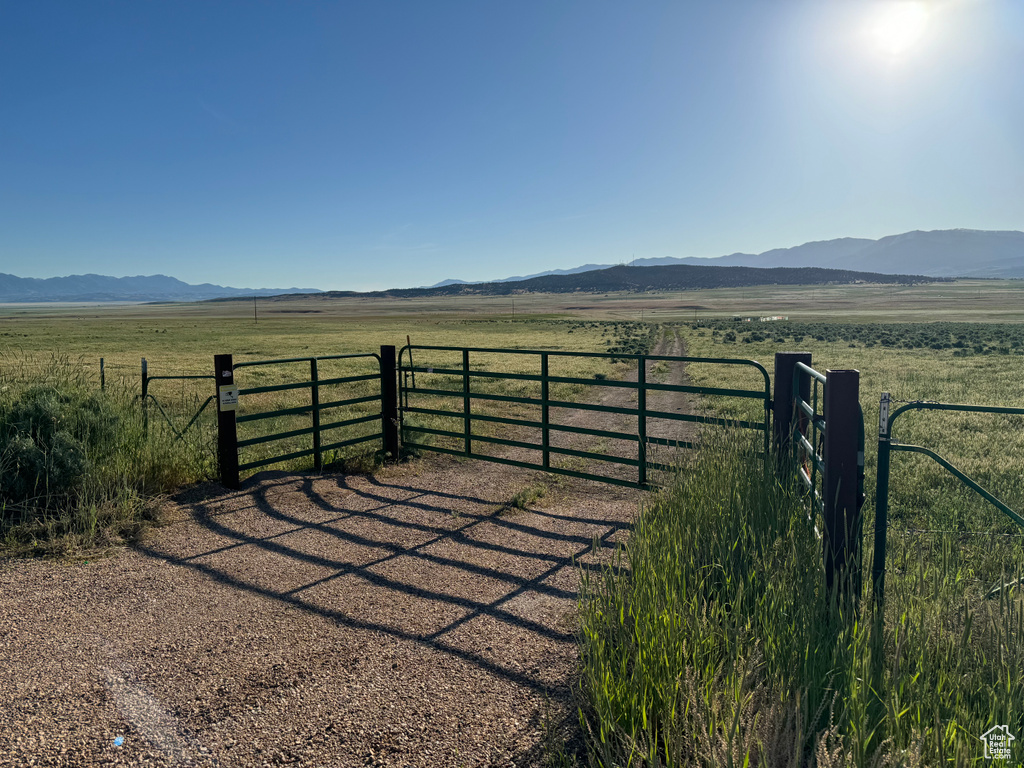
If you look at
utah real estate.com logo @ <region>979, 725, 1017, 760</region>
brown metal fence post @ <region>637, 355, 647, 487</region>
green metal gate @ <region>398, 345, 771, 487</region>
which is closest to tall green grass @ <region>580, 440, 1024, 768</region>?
utah real estate.com logo @ <region>979, 725, 1017, 760</region>

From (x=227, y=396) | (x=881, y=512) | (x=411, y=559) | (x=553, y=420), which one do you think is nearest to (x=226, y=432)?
(x=227, y=396)

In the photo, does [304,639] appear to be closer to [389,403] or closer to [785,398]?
[785,398]

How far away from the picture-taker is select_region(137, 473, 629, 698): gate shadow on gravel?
4.94 meters

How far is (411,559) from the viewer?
6.38 meters

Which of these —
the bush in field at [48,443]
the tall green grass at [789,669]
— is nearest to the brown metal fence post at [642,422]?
the tall green grass at [789,669]

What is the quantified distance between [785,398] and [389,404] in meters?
6.07

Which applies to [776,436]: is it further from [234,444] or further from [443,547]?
[234,444]

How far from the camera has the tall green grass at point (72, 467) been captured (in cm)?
665

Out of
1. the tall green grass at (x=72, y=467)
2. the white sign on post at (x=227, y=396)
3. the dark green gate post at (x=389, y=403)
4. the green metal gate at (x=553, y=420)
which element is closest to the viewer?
the tall green grass at (x=72, y=467)

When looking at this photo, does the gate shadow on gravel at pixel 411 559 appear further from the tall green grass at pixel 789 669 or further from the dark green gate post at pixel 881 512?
the dark green gate post at pixel 881 512

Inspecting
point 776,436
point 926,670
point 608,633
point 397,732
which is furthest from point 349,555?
point 926,670

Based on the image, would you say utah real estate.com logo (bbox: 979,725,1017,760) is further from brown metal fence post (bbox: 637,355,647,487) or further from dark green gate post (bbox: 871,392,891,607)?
brown metal fence post (bbox: 637,355,647,487)

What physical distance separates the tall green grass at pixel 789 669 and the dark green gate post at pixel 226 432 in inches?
236

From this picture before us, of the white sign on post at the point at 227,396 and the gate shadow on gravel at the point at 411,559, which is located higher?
the white sign on post at the point at 227,396
